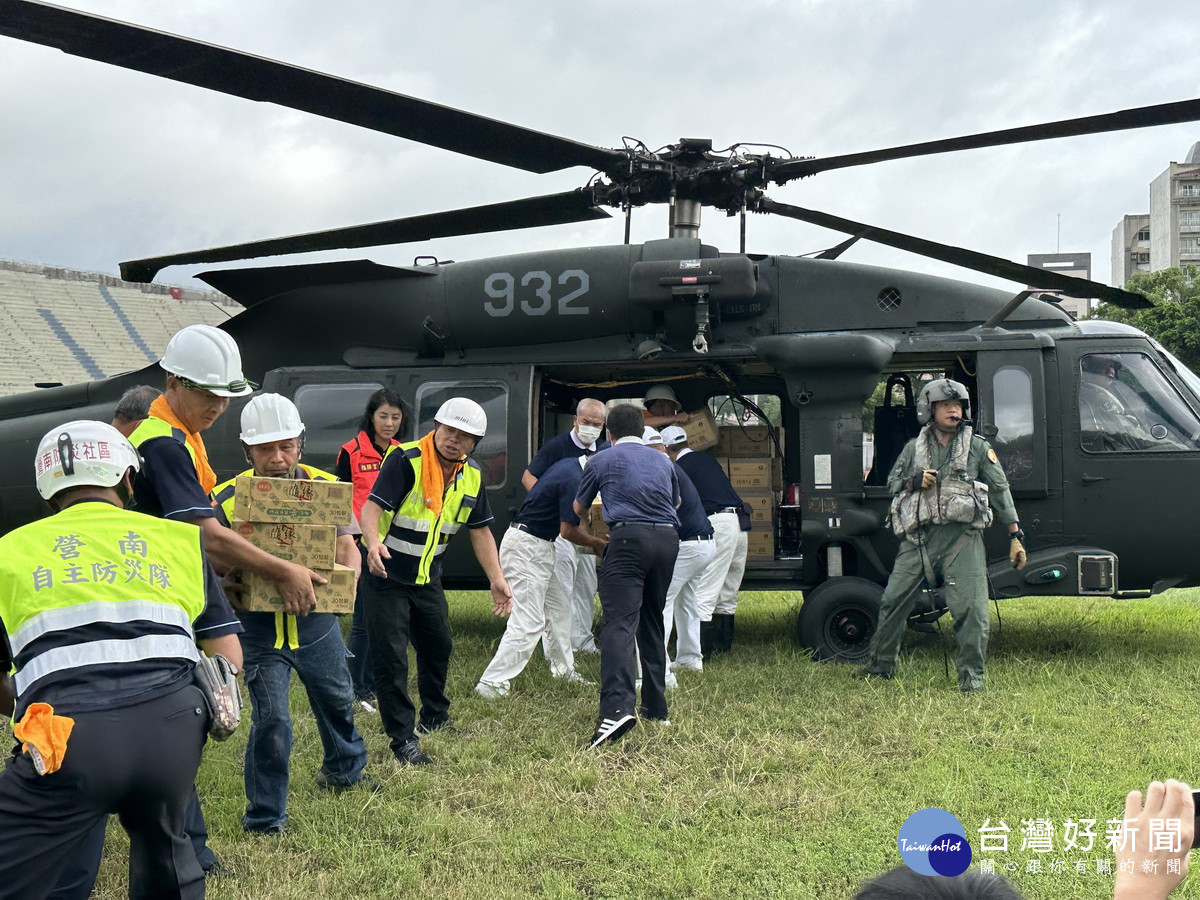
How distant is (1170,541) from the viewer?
7.31 meters

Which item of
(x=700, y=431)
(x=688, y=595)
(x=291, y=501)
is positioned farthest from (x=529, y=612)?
(x=291, y=501)

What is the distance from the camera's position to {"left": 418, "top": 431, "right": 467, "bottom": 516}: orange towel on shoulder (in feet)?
17.5

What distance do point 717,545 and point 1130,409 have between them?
3.12 m

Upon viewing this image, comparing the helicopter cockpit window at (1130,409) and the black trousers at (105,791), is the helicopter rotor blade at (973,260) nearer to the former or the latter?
the helicopter cockpit window at (1130,409)

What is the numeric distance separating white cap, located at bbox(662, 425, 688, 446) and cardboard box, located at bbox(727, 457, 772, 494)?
1.42 m

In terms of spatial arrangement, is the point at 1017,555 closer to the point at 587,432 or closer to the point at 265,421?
the point at 587,432

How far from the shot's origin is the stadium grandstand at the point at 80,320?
31891mm

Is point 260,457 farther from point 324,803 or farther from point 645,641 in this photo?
point 645,641

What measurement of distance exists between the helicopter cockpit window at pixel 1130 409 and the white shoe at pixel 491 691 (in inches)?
176

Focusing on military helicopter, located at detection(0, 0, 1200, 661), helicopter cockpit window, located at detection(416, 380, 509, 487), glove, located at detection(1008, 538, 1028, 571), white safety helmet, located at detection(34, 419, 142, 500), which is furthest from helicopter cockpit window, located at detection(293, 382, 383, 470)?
white safety helmet, located at detection(34, 419, 142, 500)

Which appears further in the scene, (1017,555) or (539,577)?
(539,577)

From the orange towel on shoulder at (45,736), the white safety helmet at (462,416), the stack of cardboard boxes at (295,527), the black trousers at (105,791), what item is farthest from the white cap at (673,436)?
the orange towel on shoulder at (45,736)

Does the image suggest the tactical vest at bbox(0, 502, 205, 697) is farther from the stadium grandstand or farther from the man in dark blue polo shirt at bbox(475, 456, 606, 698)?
the stadium grandstand

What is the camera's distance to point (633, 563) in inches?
227
